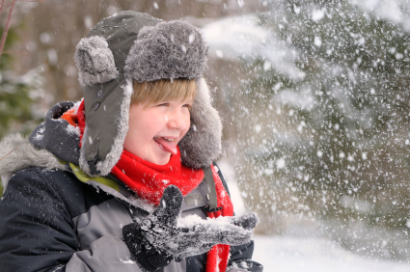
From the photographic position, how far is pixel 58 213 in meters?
1.26

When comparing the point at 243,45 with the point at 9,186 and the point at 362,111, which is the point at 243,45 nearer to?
the point at 362,111

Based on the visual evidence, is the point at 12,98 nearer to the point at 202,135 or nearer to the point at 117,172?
the point at 202,135

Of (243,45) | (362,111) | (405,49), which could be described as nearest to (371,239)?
(362,111)

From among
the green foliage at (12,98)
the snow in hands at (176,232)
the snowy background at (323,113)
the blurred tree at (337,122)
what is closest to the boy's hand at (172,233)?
the snow in hands at (176,232)

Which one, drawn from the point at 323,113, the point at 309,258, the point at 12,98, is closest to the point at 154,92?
the point at 12,98

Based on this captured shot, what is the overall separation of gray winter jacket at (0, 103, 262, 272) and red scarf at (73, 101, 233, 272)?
0.16 ft

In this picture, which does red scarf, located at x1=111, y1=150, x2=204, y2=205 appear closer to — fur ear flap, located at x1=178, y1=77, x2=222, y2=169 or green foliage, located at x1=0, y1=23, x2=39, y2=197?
fur ear flap, located at x1=178, y1=77, x2=222, y2=169

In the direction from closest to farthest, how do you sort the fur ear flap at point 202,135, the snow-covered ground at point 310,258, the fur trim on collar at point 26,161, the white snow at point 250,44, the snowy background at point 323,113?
the fur trim on collar at point 26,161, the fur ear flap at point 202,135, the snow-covered ground at point 310,258, the snowy background at point 323,113, the white snow at point 250,44

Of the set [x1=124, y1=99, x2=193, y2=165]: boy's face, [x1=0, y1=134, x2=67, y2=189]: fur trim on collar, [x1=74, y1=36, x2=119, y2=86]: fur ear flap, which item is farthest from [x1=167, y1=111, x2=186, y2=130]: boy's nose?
[x1=0, y1=134, x2=67, y2=189]: fur trim on collar

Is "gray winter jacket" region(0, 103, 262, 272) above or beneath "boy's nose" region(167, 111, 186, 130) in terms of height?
beneath

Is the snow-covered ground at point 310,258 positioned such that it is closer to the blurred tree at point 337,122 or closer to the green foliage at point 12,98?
the blurred tree at point 337,122

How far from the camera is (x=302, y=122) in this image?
669cm

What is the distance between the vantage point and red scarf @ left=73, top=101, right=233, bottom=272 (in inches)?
55.1

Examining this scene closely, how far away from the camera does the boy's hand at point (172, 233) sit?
1.21 meters
